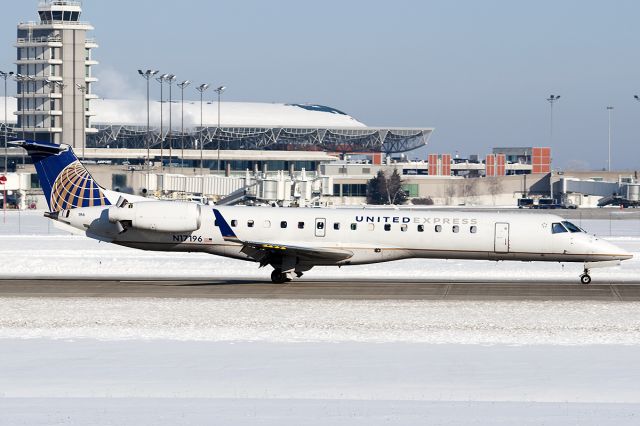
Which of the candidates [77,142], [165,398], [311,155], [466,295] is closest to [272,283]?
[466,295]

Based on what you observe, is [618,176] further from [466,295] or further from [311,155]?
[466,295]

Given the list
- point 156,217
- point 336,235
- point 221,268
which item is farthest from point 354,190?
point 156,217

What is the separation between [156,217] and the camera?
36.5m

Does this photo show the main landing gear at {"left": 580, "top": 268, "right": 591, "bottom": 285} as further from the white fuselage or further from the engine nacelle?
the engine nacelle

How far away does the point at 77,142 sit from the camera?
146m

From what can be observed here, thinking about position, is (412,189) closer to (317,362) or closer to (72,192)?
(72,192)

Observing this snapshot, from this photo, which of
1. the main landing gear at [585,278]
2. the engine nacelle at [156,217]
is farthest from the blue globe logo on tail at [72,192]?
the main landing gear at [585,278]

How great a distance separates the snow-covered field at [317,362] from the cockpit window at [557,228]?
6506 millimetres

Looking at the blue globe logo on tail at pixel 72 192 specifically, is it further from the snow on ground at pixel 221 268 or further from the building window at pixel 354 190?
the building window at pixel 354 190

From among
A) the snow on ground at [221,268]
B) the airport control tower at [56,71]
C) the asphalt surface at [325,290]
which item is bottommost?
the asphalt surface at [325,290]

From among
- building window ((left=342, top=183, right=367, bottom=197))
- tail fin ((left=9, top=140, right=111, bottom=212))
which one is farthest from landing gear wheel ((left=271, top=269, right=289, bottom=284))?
building window ((left=342, top=183, right=367, bottom=197))

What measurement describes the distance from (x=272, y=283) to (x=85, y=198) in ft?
22.6

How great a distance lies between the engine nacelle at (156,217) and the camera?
3644 cm

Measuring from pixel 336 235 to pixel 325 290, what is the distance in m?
3.06
